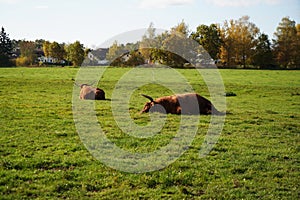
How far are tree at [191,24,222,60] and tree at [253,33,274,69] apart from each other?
358 inches

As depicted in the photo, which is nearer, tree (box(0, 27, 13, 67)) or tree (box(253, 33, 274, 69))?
tree (box(253, 33, 274, 69))

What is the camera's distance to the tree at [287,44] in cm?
8544

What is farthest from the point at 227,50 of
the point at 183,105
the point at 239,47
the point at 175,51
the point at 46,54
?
the point at 183,105

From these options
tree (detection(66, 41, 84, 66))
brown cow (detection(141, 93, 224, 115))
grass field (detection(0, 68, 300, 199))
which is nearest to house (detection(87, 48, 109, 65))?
tree (detection(66, 41, 84, 66))

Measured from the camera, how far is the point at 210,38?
3366 inches

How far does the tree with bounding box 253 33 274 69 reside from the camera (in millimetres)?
83637

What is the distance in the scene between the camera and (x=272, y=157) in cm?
967

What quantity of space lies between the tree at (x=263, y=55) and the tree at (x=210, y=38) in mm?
9084

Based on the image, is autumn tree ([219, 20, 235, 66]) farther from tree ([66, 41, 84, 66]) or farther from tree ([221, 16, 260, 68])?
tree ([66, 41, 84, 66])

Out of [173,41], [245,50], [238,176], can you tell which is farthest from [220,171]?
[245,50]

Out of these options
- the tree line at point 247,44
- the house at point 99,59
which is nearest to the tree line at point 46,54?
the house at point 99,59

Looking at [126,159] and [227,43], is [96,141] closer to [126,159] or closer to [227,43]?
[126,159]

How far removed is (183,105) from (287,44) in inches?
3179

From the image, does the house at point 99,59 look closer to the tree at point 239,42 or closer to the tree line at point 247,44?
the tree line at point 247,44
